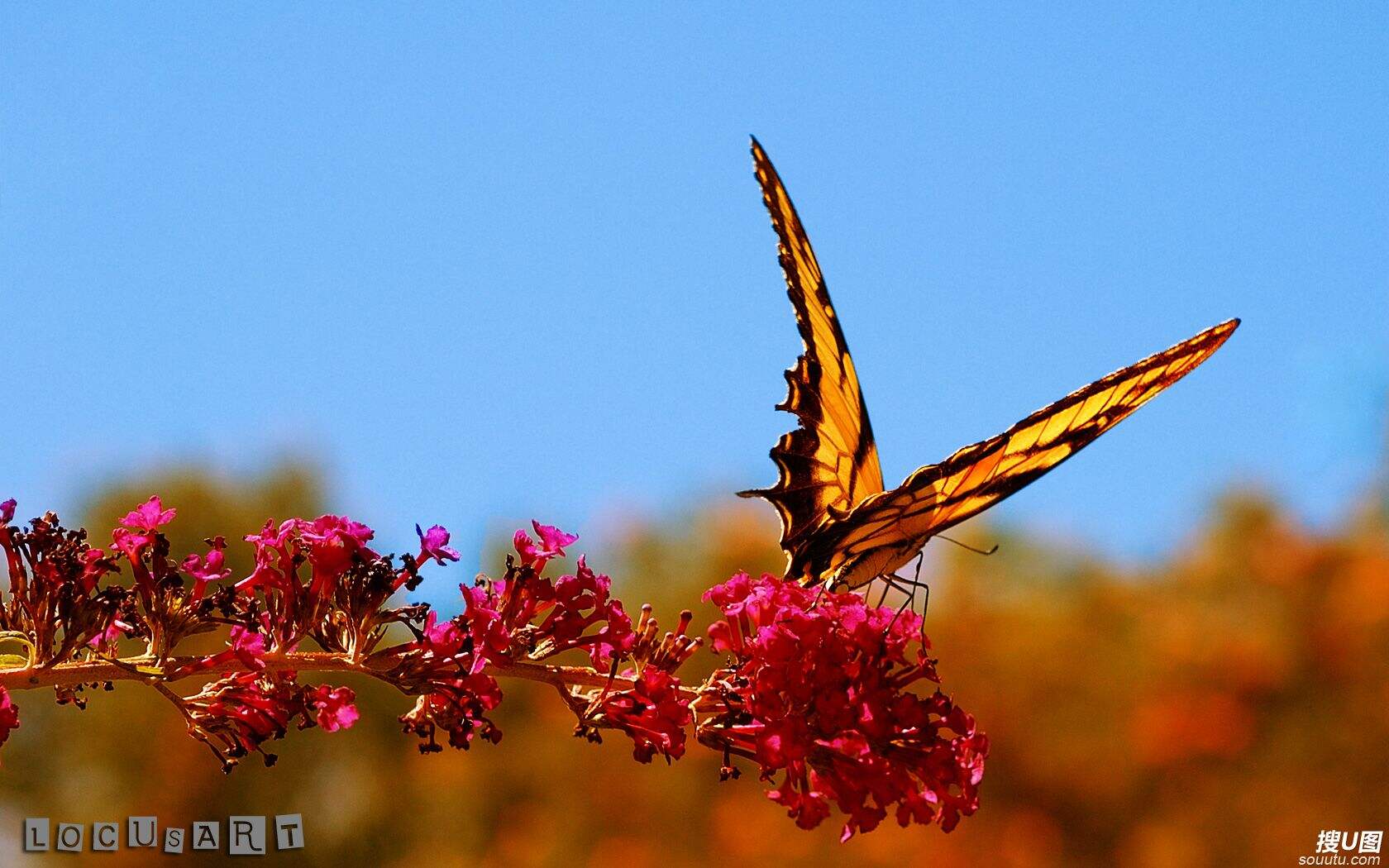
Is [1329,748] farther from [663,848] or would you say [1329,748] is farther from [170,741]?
[170,741]

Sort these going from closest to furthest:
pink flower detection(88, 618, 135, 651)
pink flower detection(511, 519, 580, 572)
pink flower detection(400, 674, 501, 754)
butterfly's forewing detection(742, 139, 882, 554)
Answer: pink flower detection(88, 618, 135, 651) < pink flower detection(400, 674, 501, 754) < pink flower detection(511, 519, 580, 572) < butterfly's forewing detection(742, 139, 882, 554)

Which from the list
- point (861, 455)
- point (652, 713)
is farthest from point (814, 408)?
point (652, 713)

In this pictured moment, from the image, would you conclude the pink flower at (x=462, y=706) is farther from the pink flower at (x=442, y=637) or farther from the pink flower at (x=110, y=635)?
the pink flower at (x=110, y=635)

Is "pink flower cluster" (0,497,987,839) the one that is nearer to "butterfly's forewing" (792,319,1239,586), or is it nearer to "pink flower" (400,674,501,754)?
"pink flower" (400,674,501,754)

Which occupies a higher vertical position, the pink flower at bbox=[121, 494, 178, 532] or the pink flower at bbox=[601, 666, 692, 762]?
the pink flower at bbox=[121, 494, 178, 532]

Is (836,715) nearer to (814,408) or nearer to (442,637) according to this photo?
(442,637)

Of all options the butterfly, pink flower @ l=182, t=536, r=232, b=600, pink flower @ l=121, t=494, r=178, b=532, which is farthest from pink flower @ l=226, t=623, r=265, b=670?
the butterfly

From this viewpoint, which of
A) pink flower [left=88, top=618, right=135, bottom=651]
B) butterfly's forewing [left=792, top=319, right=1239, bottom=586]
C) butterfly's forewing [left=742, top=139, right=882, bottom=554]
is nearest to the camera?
pink flower [left=88, top=618, right=135, bottom=651]

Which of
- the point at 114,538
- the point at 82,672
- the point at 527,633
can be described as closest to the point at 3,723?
the point at 82,672
